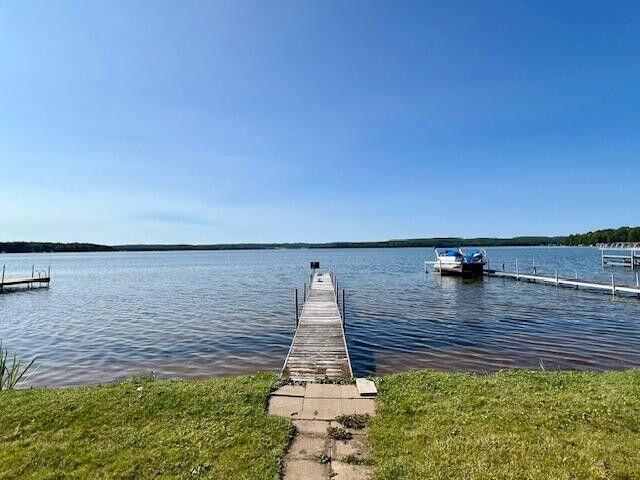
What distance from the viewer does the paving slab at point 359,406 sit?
6652mm

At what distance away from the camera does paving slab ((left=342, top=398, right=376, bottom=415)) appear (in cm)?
665

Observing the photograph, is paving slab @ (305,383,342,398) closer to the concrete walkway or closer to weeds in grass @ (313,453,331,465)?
the concrete walkway

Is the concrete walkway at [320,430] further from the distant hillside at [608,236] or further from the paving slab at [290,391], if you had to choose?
the distant hillside at [608,236]

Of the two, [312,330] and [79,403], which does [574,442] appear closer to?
[79,403]

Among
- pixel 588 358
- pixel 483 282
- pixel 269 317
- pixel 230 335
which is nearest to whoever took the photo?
pixel 588 358

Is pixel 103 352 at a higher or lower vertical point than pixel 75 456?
lower

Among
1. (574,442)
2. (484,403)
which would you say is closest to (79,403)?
(484,403)

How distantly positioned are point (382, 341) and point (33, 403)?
11547mm

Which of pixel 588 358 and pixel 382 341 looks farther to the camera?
pixel 382 341

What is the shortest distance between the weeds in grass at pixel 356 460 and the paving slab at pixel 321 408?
53.4 inches

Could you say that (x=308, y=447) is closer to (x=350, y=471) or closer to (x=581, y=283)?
(x=350, y=471)

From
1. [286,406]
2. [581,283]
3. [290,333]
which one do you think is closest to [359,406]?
[286,406]

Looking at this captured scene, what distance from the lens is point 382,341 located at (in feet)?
50.8

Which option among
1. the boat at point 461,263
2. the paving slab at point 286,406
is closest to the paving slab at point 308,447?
the paving slab at point 286,406
